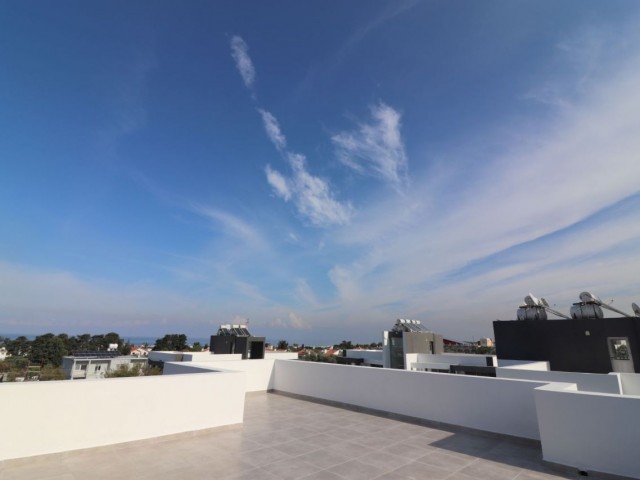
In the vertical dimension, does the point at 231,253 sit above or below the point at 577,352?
above

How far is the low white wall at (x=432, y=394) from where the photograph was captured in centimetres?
500

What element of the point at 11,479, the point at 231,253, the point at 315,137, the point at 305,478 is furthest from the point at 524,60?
the point at 231,253

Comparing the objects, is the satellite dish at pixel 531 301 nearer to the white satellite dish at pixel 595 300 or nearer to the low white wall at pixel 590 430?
the white satellite dish at pixel 595 300

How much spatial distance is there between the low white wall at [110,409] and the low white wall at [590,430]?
4821mm

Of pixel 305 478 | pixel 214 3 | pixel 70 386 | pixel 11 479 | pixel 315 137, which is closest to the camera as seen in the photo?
pixel 11 479

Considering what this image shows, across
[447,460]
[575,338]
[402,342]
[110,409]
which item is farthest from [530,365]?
[110,409]

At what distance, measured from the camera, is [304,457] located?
4289mm

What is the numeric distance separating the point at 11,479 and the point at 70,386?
3.36 ft

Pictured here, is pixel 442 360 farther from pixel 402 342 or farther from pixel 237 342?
pixel 237 342

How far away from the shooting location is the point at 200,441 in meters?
4.91

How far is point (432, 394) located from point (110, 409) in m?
5.46

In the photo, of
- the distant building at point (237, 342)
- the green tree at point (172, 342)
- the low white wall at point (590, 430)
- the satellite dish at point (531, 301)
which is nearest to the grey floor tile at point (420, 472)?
the low white wall at point (590, 430)

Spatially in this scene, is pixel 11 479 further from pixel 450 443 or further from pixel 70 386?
pixel 450 443

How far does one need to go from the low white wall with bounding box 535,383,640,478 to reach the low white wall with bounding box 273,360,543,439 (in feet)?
2.79
